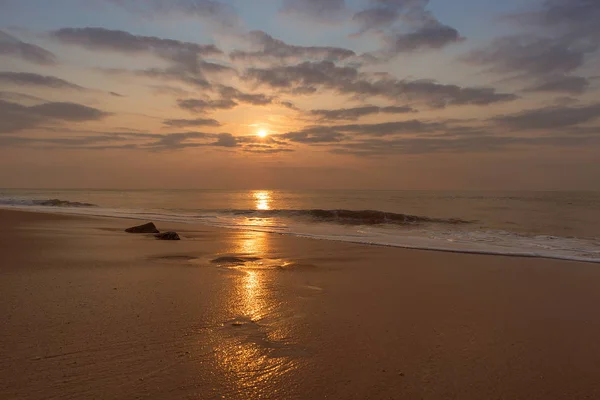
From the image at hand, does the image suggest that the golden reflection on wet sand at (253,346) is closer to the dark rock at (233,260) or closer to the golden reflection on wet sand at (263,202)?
the dark rock at (233,260)

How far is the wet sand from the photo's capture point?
11.0ft

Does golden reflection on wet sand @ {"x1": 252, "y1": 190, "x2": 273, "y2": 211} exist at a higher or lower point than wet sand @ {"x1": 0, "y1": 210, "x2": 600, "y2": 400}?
higher

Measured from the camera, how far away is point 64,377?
330 centimetres

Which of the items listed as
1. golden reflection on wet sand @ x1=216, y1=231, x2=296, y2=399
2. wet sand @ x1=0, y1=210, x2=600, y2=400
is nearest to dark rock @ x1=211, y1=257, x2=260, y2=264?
wet sand @ x1=0, y1=210, x2=600, y2=400

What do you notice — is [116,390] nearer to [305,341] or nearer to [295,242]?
[305,341]

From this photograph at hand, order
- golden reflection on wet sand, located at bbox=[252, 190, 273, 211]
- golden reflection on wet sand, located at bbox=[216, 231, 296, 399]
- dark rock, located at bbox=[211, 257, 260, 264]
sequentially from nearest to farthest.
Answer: golden reflection on wet sand, located at bbox=[216, 231, 296, 399] < dark rock, located at bbox=[211, 257, 260, 264] < golden reflection on wet sand, located at bbox=[252, 190, 273, 211]

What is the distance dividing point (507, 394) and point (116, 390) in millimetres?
2963

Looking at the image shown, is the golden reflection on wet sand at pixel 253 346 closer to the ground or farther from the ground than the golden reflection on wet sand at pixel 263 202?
closer to the ground

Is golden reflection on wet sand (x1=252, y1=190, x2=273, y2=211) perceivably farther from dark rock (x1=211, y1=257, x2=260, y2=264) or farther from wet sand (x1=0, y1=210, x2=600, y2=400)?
wet sand (x1=0, y1=210, x2=600, y2=400)

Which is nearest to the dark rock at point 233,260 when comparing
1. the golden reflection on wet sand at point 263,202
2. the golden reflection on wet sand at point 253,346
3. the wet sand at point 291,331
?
the wet sand at point 291,331

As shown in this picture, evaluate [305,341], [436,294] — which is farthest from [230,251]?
[305,341]

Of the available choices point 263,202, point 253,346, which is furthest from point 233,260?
point 263,202

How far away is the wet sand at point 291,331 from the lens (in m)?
3.34

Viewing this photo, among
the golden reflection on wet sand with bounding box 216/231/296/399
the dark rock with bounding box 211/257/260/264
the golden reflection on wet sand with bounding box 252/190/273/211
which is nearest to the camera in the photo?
the golden reflection on wet sand with bounding box 216/231/296/399
